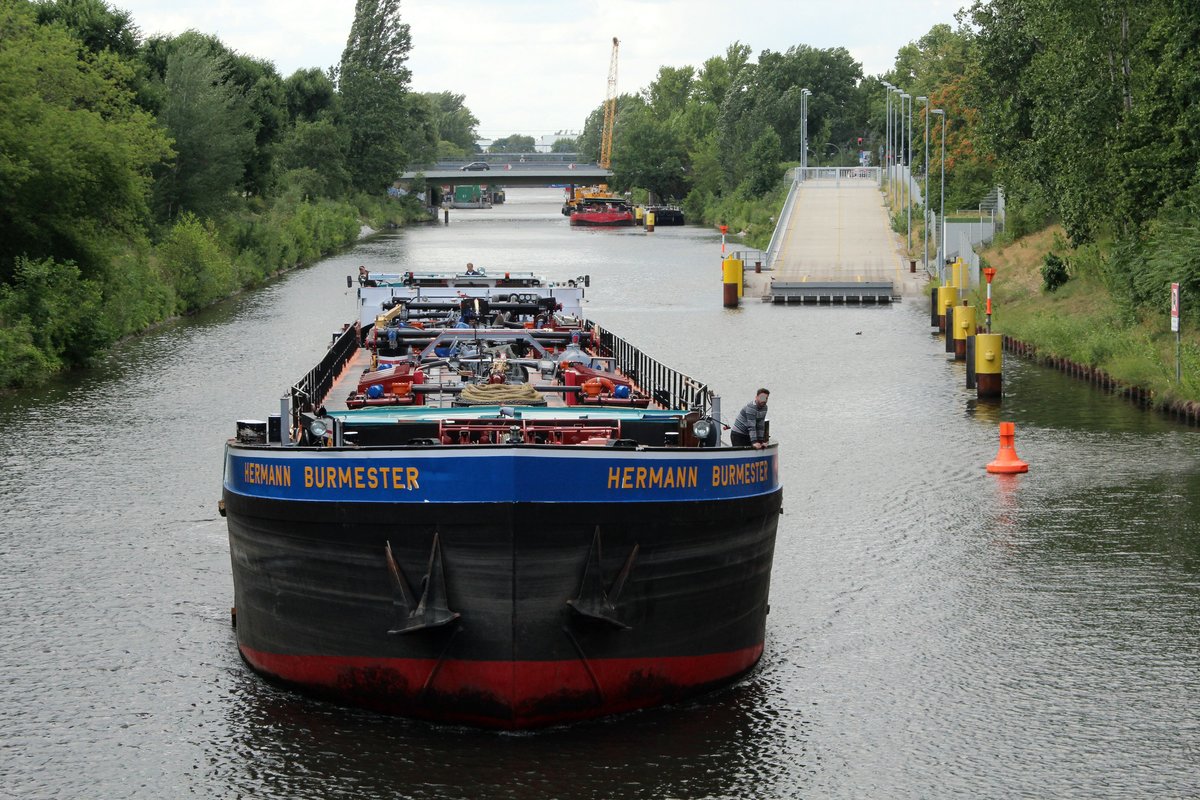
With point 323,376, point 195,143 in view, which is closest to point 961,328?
point 323,376

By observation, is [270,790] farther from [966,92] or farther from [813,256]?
[813,256]

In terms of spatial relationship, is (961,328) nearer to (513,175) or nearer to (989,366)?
(989,366)

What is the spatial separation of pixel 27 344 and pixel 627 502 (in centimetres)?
3131

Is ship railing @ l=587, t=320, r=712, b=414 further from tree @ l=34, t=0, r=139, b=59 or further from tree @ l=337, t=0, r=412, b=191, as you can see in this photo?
tree @ l=337, t=0, r=412, b=191

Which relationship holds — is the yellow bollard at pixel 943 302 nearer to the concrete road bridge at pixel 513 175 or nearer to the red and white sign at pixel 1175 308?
the red and white sign at pixel 1175 308

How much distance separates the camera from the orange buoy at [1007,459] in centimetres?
3108

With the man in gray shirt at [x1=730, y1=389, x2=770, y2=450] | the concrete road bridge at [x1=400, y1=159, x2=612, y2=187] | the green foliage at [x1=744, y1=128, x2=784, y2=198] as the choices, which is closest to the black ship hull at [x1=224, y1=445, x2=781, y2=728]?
the man in gray shirt at [x1=730, y1=389, x2=770, y2=450]

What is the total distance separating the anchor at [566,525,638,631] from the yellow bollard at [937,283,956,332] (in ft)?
130

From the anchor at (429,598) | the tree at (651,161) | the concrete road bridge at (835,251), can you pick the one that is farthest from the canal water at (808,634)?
the tree at (651,161)

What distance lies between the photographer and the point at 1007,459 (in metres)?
31.3

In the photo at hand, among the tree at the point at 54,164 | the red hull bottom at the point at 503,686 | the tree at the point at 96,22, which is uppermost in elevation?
the tree at the point at 96,22

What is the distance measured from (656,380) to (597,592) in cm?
1350

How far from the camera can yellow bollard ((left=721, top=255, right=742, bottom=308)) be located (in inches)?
2616

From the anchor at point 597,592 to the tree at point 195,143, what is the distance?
6320cm
